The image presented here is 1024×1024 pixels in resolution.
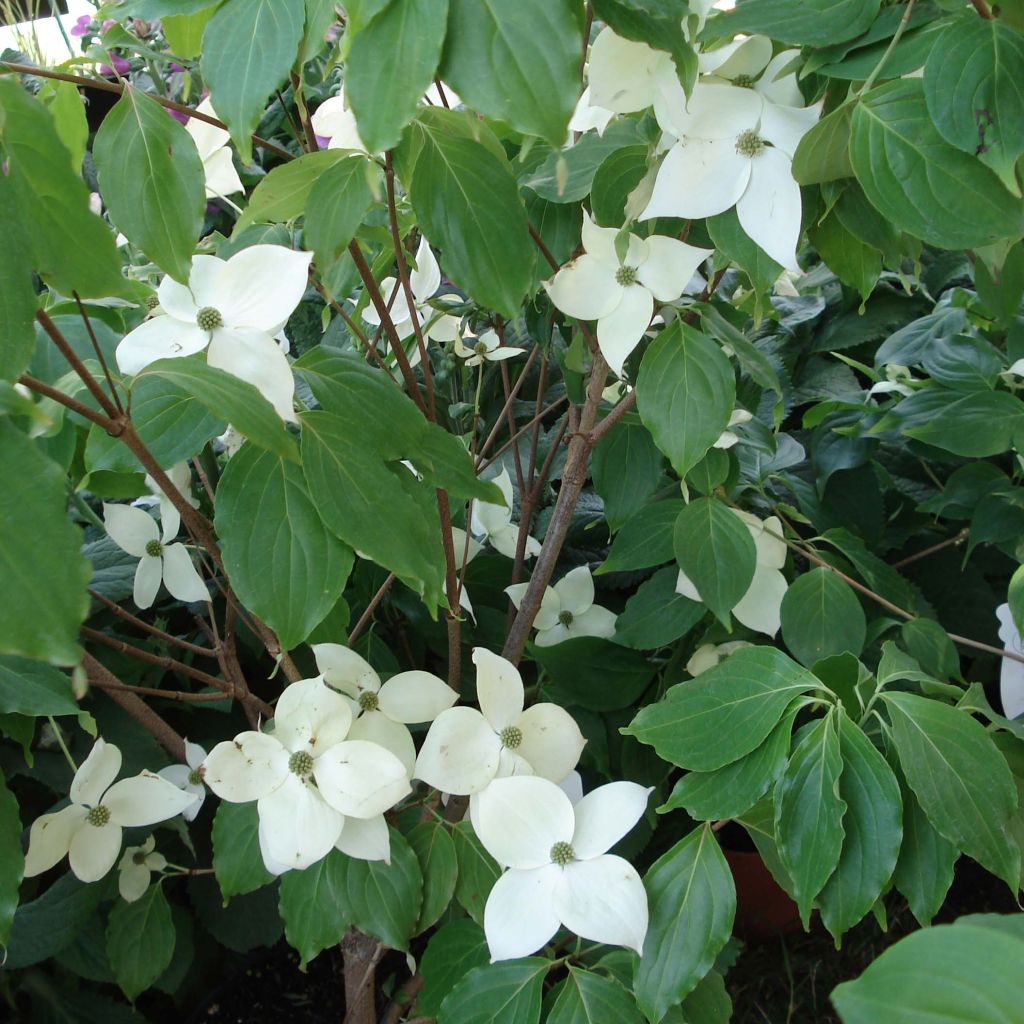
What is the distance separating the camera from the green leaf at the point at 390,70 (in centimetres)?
34

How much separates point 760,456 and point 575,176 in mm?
400

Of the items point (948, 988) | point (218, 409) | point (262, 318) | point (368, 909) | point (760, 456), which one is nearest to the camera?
point (948, 988)

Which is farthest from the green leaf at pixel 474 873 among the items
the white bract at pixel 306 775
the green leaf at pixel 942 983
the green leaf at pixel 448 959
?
the green leaf at pixel 942 983

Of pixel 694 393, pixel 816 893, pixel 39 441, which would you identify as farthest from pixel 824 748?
pixel 39 441

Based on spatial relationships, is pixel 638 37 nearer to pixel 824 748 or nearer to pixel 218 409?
pixel 218 409

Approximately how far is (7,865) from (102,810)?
130mm

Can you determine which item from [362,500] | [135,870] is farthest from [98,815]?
[362,500]

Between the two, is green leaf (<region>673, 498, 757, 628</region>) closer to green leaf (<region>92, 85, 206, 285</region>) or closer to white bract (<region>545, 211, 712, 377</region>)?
white bract (<region>545, 211, 712, 377</region>)

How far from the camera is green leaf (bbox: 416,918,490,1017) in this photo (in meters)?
0.63

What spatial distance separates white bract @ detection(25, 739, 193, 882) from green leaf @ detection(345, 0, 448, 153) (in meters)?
0.45

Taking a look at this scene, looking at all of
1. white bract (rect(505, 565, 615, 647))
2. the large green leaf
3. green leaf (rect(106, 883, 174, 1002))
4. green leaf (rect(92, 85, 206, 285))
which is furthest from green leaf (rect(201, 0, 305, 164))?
green leaf (rect(106, 883, 174, 1002))

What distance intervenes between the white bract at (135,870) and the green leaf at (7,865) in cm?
23

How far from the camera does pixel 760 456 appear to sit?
34.6 inches

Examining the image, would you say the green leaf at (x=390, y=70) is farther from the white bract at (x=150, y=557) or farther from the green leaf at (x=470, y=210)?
the white bract at (x=150, y=557)
